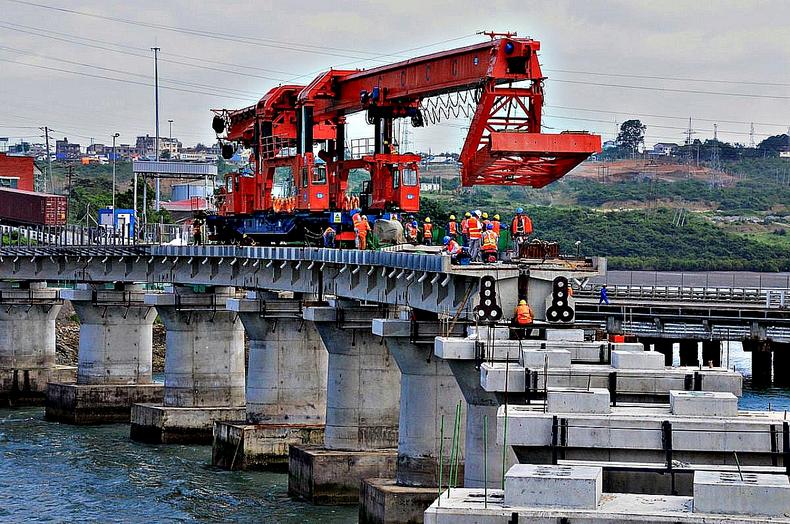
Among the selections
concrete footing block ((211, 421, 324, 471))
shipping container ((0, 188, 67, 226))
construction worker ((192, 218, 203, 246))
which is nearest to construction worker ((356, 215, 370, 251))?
concrete footing block ((211, 421, 324, 471))

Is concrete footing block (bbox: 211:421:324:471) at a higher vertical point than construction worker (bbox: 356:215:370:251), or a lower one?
lower

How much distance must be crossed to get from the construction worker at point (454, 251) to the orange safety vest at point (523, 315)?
4.12 m

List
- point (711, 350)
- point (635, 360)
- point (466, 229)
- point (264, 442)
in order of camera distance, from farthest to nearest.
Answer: point (711, 350)
point (264, 442)
point (466, 229)
point (635, 360)

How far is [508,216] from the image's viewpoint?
176750 millimetres

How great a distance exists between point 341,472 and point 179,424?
67.1 feet

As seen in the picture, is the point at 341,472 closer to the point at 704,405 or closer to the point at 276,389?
the point at 276,389

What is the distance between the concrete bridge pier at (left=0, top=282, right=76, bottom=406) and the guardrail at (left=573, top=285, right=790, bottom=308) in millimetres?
31667

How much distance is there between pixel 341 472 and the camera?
57.1 meters

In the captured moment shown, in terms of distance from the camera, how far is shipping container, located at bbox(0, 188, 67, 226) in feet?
408

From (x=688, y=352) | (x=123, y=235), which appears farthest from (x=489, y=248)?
(x=123, y=235)

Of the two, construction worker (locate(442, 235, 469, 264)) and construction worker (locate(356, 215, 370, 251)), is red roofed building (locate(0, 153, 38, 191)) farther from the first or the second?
construction worker (locate(442, 235, 469, 264))

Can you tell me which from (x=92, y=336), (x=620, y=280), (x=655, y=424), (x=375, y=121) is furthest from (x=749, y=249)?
(x=655, y=424)

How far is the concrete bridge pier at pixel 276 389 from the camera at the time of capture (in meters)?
66.1

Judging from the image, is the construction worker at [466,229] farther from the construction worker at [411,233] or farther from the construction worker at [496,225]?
the construction worker at [411,233]
